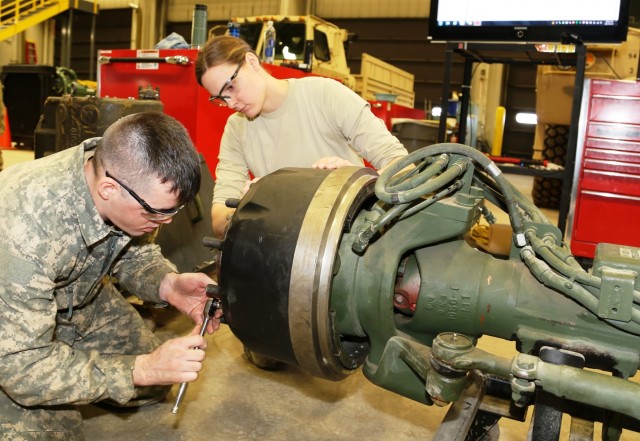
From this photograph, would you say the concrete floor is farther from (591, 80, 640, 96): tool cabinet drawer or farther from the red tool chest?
(591, 80, 640, 96): tool cabinet drawer

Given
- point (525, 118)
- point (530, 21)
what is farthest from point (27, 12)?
point (530, 21)

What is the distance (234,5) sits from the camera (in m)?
12.5

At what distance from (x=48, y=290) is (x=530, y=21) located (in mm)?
2424

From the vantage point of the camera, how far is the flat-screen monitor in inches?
101

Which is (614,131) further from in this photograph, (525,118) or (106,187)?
(525,118)

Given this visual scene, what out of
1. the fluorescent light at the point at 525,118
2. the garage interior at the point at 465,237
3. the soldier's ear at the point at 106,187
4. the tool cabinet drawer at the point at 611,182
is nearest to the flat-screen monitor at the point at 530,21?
the garage interior at the point at 465,237

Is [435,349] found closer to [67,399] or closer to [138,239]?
[67,399]

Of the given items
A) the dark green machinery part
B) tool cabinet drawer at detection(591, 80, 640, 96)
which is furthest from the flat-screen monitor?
the dark green machinery part

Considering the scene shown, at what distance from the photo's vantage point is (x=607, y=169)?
116 inches

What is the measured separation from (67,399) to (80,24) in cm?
1562

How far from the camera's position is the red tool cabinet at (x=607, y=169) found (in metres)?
2.85

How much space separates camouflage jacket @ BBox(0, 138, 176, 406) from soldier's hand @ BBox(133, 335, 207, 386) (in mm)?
67

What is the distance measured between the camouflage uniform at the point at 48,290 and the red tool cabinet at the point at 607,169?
2404 millimetres

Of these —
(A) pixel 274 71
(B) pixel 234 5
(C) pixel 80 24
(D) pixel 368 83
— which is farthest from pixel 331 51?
(C) pixel 80 24
